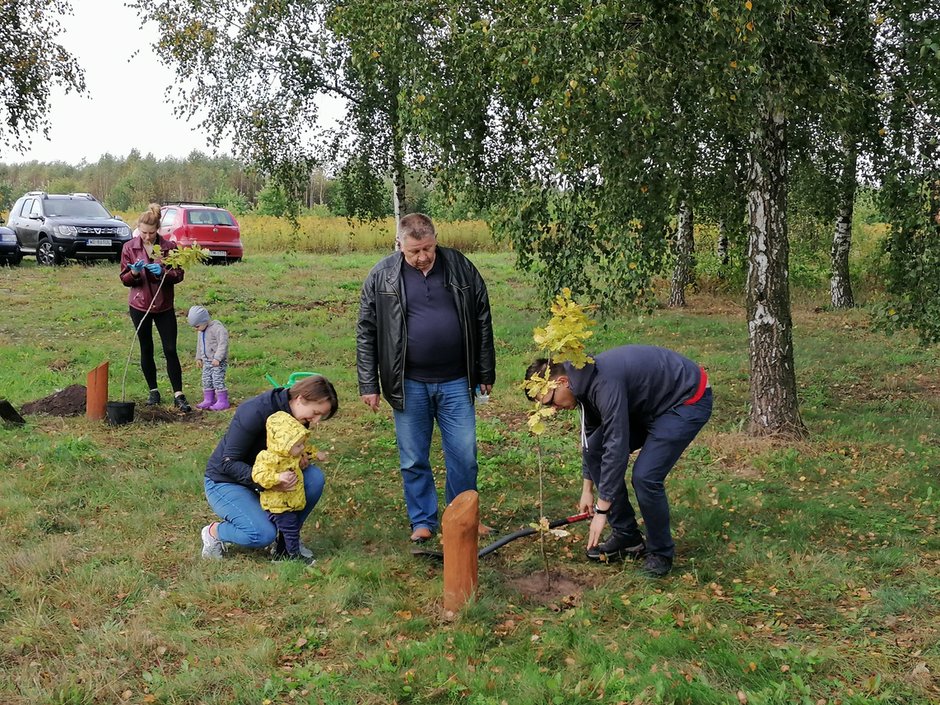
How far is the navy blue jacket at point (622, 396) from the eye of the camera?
423 cm

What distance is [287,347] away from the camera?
1105 cm

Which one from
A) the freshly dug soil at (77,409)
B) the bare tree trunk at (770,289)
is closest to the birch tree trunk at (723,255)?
the bare tree trunk at (770,289)

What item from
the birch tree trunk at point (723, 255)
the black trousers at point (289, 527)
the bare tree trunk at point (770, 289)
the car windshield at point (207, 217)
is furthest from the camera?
the car windshield at point (207, 217)

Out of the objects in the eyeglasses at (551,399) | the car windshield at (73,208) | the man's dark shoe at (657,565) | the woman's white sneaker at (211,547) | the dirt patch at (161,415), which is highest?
the car windshield at (73,208)

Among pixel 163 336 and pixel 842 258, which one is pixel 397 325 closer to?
pixel 163 336

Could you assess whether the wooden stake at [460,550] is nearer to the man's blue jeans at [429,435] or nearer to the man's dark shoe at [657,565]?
the man's blue jeans at [429,435]

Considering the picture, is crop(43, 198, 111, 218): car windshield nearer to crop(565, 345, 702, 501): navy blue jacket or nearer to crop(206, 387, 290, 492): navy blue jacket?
crop(206, 387, 290, 492): navy blue jacket

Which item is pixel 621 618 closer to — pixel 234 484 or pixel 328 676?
pixel 328 676

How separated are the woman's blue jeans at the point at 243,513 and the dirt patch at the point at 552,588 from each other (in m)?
1.29

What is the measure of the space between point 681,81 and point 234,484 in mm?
4175

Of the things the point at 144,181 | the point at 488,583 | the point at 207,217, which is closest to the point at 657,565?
the point at 488,583

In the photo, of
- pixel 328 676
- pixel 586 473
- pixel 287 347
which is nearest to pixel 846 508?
pixel 586 473

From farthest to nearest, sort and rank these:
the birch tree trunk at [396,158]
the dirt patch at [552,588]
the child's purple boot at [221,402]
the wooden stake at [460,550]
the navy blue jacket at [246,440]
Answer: the birch tree trunk at [396,158] → the child's purple boot at [221,402] → the navy blue jacket at [246,440] → the dirt patch at [552,588] → the wooden stake at [460,550]

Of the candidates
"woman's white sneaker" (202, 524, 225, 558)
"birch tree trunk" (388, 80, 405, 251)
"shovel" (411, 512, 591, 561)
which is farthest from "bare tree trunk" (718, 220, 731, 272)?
"woman's white sneaker" (202, 524, 225, 558)
